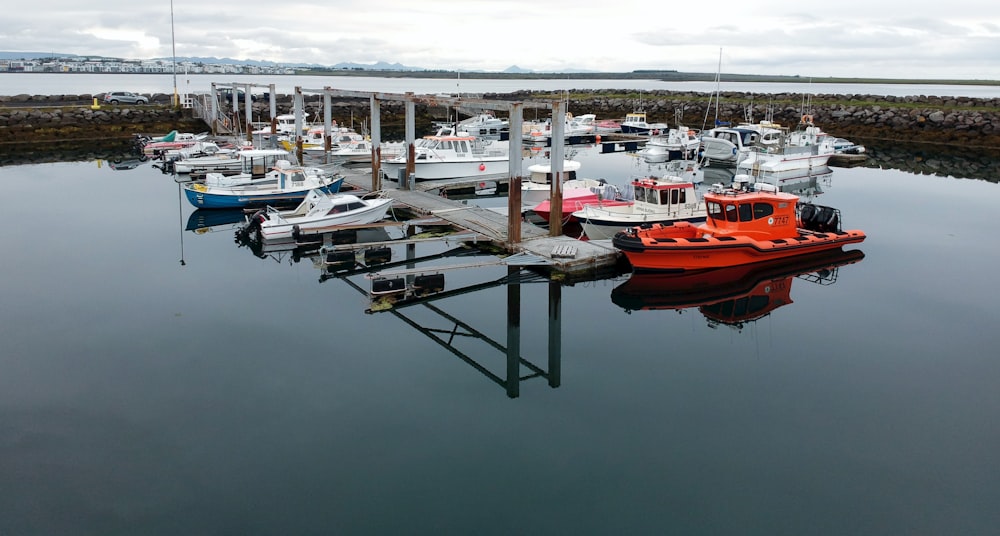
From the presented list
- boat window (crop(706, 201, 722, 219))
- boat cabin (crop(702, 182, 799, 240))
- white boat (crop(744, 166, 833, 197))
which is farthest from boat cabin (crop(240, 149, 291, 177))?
white boat (crop(744, 166, 833, 197))

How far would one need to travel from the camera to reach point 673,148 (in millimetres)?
42406

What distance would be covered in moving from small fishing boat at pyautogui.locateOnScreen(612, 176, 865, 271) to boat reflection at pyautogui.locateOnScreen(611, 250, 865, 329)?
264mm

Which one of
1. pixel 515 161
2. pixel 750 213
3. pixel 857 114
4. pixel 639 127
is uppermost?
pixel 857 114

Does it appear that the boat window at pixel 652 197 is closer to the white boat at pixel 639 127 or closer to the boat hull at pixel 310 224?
the boat hull at pixel 310 224

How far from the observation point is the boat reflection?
15.9 meters

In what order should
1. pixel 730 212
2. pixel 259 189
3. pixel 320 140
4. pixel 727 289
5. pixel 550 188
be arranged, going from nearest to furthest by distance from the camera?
pixel 727 289 → pixel 730 212 → pixel 550 188 → pixel 259 189 → pixel 320 140

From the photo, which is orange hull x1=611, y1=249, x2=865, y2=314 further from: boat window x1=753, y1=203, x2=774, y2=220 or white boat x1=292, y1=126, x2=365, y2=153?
white boat x1=292, y1=126, x2=365, y2=153

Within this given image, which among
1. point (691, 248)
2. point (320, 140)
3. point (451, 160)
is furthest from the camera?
point (320, 140)

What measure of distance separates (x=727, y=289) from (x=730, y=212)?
2.48 meters

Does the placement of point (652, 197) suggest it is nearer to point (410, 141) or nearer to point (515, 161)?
point (515, 161)

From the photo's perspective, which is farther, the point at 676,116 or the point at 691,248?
the point at 676,116

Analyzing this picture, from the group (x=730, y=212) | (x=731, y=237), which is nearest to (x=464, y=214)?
(x=730, y=212)

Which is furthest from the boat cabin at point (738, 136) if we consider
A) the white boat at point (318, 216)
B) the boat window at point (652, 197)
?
the white boat at point (318, 216)

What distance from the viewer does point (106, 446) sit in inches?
383
